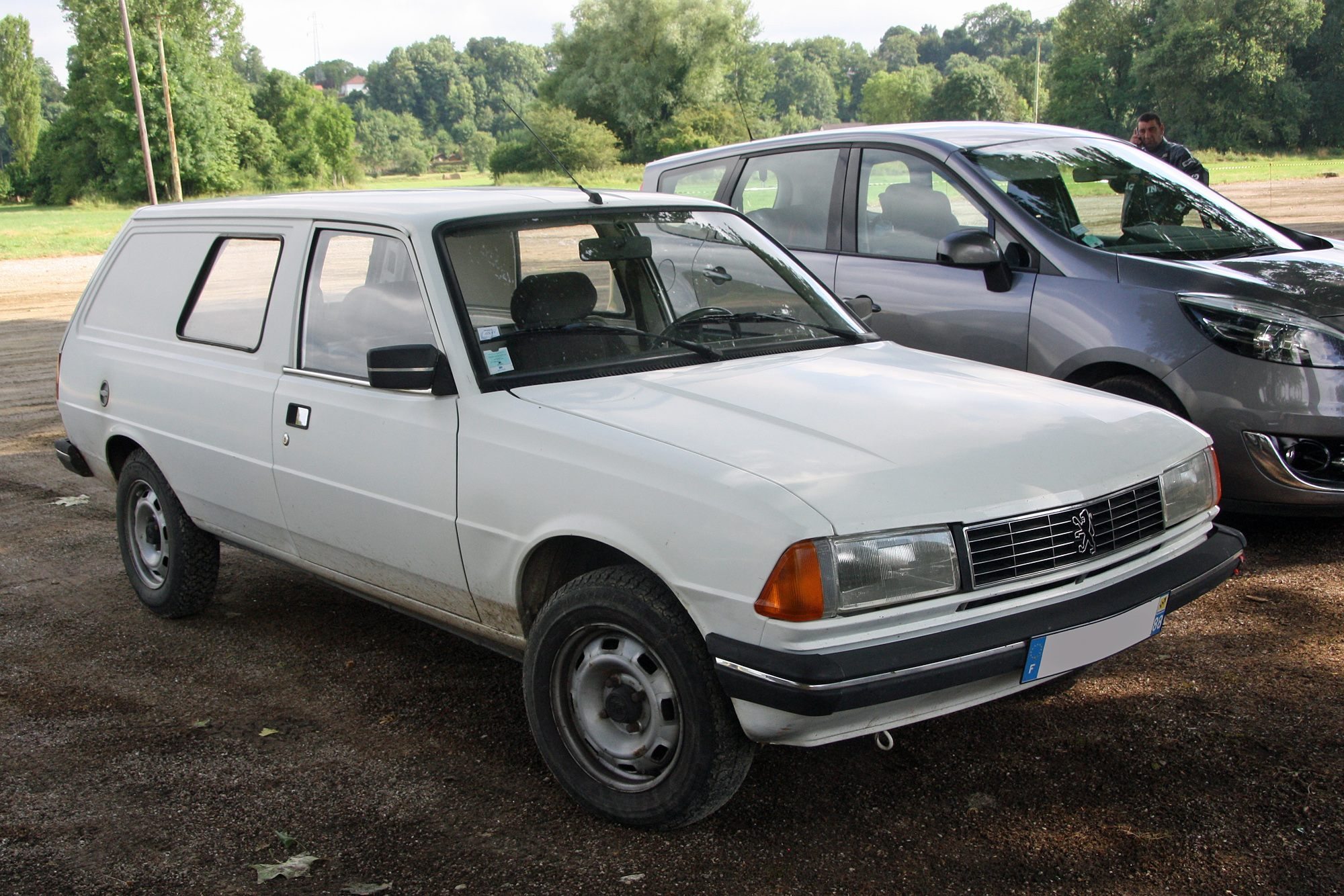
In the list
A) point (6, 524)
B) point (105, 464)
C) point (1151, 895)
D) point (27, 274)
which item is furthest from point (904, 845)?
point (27, 274)

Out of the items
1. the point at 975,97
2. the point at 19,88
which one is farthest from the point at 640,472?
the point at 19,88

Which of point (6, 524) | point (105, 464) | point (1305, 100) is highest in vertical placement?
point (1305, 100)

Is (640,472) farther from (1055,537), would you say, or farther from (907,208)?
(907,208)

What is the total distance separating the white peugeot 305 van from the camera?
2.59 metres

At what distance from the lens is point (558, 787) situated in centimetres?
323

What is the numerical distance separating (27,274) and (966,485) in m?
28.5

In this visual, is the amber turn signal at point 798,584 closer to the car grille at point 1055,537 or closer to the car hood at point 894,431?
the car hood at point 894,431

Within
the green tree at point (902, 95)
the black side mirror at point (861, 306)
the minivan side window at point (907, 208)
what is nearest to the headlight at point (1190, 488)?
the black side mirror at point (861, 306)

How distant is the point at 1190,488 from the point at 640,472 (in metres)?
1.60

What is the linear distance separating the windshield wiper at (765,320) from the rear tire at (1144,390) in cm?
135

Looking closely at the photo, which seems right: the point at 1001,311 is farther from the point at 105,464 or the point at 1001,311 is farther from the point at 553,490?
the point at 105,464

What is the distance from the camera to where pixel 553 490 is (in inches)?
117

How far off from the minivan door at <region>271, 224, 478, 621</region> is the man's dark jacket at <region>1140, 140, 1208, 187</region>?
7.09m

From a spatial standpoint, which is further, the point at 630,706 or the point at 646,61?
the point at 646,61
